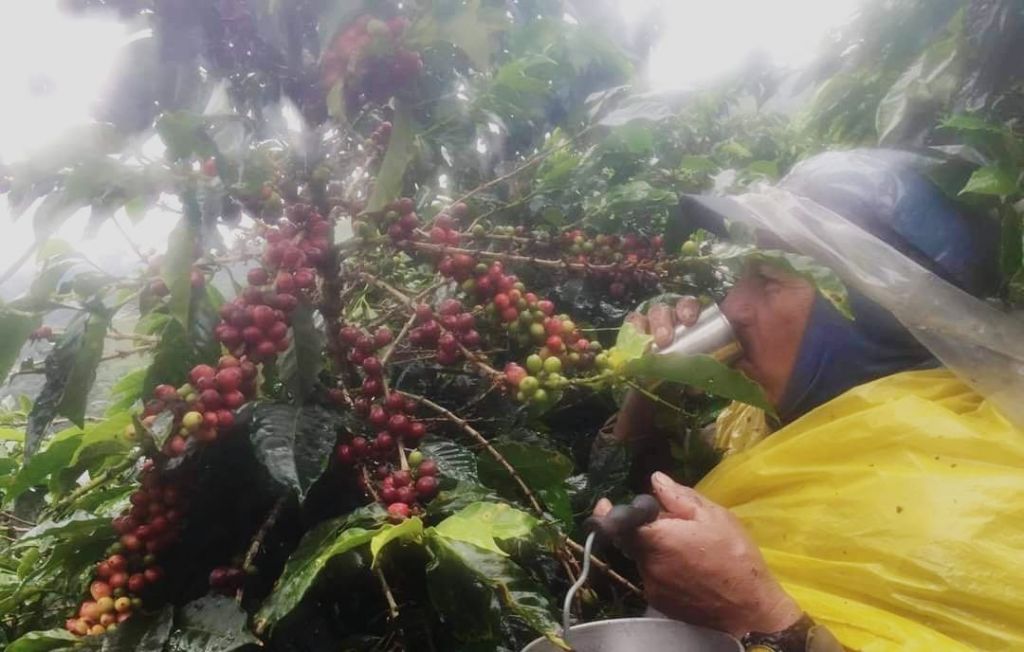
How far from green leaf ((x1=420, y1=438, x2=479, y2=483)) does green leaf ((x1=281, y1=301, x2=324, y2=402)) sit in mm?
163

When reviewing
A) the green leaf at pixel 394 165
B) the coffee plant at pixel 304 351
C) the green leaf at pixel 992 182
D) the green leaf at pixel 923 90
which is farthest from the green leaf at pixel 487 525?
the green leaf at pixel 923 90

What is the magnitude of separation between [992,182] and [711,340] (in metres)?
0.41

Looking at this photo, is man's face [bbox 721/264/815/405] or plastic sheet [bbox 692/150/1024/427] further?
man's face [bbox 721/264/815/405]

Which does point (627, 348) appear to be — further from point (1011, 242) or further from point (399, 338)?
point (1011, 242)

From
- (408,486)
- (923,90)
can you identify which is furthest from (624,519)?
(923,90)

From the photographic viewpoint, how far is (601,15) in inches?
39.5

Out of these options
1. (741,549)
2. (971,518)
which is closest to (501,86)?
(741,549)

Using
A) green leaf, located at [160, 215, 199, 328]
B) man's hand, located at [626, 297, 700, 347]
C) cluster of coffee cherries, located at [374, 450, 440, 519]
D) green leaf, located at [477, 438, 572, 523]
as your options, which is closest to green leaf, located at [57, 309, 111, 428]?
green leaf, located at [160, 215, 199, 328]

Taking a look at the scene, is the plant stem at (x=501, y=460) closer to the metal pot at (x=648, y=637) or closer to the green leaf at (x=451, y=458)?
the green leaf at (x=451, y=458)

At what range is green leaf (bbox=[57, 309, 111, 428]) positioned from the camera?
2.41ft

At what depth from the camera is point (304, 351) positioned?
79 centimetres

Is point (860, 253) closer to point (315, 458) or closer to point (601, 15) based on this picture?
point (601, 15)

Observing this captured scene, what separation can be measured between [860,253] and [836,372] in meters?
0.19

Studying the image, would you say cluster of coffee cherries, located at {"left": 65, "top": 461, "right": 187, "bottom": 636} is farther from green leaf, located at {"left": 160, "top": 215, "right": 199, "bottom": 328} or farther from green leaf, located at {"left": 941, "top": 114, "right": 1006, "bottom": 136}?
green leaf, located at {"left": 941, "top": 114, "right": 1006, "bottom": 136}
